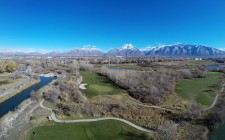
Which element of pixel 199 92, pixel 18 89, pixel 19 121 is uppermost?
pixel 199 92

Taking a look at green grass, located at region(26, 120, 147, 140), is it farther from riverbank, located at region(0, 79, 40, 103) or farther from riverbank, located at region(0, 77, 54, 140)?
riverbank, located at region(0, 79, 40, 103)

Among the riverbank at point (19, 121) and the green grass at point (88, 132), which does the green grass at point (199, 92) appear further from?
the riverbank at point (19, 121)

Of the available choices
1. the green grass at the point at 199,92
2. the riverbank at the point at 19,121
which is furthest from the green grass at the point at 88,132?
the green grass at the point at 199,92

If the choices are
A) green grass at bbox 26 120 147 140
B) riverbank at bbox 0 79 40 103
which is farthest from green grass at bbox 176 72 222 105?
riverbank at bbox 0 79 40 103

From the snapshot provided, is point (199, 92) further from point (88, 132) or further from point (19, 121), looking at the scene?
point (19, 121)

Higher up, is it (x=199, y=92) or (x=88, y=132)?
(x=199, y=92)

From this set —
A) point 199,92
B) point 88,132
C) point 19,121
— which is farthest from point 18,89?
point 199,92

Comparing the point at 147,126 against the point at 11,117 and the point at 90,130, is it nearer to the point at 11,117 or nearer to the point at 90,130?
the point at 90,130

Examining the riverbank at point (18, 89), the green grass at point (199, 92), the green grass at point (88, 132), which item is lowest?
the green grass at point (88, 132)

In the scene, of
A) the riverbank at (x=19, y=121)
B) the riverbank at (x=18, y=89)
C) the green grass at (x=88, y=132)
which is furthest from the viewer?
the riverbank at (x=18, y=89)
